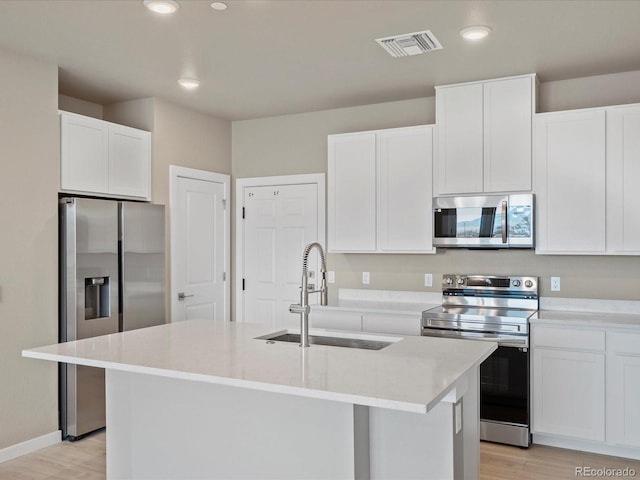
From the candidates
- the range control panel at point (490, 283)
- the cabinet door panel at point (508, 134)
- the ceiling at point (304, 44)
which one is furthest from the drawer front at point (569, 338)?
the ceiling at point (304, 44)

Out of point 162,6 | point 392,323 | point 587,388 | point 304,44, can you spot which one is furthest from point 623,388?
point 162,6

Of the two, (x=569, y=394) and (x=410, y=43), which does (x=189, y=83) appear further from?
(x=569, y=394)

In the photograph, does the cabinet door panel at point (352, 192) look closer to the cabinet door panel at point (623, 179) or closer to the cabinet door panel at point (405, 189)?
the cabinet door panel at point (405, 189)

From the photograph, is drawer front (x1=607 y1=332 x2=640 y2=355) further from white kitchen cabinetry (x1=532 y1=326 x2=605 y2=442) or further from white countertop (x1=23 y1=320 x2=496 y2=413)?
white countertop (x1=23 y1=320 x2=496 y2=413)

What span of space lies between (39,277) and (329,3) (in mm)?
2605

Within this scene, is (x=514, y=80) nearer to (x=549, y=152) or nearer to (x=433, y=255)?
(x=549, y=152)

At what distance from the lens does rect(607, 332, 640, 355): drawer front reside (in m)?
3.43

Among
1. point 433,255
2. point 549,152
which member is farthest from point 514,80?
point 433,255

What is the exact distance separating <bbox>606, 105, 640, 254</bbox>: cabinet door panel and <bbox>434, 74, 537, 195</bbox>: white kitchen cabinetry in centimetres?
52

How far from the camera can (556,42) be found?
335 centimetres

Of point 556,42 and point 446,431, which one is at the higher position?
point 556,42

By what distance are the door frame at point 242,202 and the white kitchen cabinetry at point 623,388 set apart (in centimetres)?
252

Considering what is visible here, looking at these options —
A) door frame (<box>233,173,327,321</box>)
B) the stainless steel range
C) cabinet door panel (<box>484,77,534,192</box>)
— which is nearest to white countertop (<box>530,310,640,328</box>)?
the stainless steel range

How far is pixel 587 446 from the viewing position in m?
3.64
